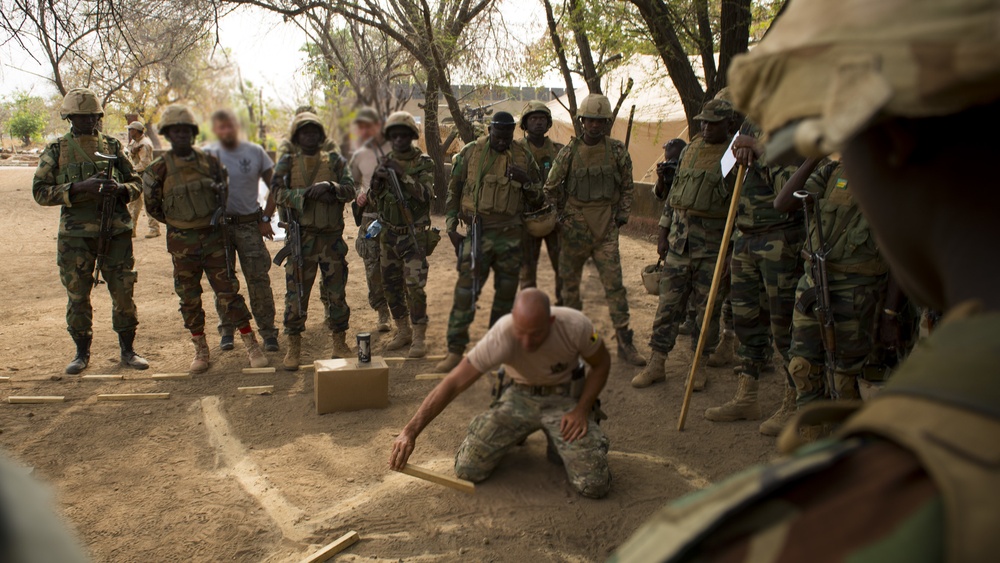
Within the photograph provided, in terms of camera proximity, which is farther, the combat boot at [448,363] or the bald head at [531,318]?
the combat boot at [448,363]

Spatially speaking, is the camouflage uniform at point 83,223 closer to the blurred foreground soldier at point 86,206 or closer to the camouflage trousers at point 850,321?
the blurred foreground soldier at point 86,206

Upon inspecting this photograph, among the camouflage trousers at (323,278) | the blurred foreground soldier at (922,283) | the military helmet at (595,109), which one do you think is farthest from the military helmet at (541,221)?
the blurred foreground soldier at (922,283)

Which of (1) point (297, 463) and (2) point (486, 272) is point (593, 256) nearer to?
(2) point (486, 272)

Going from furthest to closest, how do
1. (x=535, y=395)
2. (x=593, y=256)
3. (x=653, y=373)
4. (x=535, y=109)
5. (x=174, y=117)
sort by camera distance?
(x=535, y=109), (x=593, y=256), (x=653, y=373), (x=174, y=117), (x=535, y=395)

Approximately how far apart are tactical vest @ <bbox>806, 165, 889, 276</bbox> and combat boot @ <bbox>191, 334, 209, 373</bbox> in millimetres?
5103

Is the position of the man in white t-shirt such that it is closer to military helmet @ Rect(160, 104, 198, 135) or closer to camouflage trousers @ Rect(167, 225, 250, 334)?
camouflage trousers @ Rect(167, 225, 250, 334)

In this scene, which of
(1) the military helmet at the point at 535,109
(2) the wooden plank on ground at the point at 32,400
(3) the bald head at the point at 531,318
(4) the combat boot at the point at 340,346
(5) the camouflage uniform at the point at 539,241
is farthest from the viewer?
(5) the camouflage uniform at the point at 539,241

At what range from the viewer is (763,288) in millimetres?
5562

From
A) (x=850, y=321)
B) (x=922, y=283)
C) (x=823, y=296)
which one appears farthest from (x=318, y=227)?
(x=922, y=283)

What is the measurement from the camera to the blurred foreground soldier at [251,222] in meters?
6.70

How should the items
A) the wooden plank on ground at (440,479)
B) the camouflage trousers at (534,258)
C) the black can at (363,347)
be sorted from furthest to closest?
1. the camouflage trousers at (534,258)
2. the black can at (363,347)
3. the wooden plank on ground at (440,479)

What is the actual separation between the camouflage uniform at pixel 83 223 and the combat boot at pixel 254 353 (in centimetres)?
104

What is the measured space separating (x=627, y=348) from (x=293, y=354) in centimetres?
302

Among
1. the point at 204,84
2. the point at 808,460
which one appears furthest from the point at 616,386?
the point at 204,84
